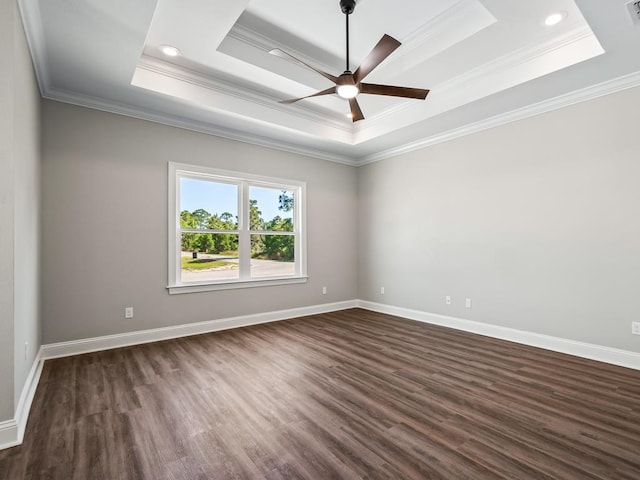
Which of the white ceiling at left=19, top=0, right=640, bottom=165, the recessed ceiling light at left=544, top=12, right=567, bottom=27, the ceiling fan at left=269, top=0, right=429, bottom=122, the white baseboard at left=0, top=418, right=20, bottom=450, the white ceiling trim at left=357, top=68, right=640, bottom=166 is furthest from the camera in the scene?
the white ceiling trim at left=357, top=68, right=640, bottom=166

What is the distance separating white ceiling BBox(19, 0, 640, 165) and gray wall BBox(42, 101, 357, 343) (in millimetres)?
296

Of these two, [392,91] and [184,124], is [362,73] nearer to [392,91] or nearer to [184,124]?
[392,91]

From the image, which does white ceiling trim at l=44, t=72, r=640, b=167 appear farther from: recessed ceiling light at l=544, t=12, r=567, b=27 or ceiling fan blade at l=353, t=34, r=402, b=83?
ceiling fan blade at l=353, t=34, r=402, b=83

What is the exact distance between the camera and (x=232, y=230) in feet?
15.6

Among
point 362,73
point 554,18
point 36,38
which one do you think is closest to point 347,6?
point 362,73

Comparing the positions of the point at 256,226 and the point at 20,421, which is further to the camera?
the point at 256,226

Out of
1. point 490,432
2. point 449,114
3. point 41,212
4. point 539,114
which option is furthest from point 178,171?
point 539,114

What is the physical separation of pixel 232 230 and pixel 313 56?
258cm

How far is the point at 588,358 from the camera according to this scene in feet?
11.0

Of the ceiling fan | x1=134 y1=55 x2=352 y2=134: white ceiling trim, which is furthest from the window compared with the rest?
the ceiling fan

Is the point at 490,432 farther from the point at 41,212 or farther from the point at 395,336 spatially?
the point at 41,212

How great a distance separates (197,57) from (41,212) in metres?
2.29

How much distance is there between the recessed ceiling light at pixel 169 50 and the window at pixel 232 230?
53.8 inches

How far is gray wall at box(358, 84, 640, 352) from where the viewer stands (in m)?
3.23
